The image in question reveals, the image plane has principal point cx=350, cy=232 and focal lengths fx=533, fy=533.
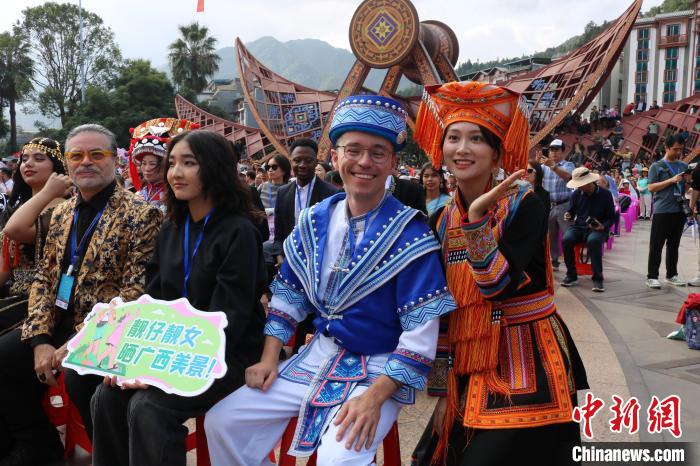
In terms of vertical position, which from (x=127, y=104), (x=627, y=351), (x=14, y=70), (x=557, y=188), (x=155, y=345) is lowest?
(x=627, y=351)

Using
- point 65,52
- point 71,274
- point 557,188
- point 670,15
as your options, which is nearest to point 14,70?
point 65,52

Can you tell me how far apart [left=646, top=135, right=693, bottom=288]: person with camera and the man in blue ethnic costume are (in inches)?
209

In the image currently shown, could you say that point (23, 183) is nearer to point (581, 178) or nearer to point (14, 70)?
point (581, 178)

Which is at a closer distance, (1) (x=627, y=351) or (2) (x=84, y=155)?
(2) (x=84, y=155)

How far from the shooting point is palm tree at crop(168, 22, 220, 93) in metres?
42.3

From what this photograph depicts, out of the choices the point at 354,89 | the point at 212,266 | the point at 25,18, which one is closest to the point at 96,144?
the point at 212,266

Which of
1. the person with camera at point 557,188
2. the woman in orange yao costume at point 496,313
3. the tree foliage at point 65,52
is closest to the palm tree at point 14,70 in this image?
the tree foliage at point 65,52

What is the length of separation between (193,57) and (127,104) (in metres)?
10.4

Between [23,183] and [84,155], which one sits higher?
[84,155]

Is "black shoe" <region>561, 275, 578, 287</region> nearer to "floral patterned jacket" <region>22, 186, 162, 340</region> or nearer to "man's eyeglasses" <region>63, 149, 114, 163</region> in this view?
"floral patterned jacket" <region>22, 186, 162, 340</region>

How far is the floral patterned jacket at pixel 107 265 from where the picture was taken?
2.53m

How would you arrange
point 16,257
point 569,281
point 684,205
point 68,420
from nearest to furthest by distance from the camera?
point 68,420 < point 16,257 < point 684,205 < point 569,281

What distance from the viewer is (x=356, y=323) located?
75.7 inches

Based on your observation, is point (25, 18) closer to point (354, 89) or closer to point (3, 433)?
point (354, 89)
